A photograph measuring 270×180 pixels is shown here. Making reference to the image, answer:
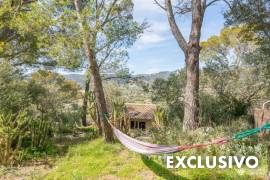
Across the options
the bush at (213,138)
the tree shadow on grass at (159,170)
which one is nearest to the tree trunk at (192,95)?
the bush at (213,138)

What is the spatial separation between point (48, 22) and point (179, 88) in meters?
5.54

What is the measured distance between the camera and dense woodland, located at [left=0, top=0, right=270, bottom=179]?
24.4 feet

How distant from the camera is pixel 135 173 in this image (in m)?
5.41

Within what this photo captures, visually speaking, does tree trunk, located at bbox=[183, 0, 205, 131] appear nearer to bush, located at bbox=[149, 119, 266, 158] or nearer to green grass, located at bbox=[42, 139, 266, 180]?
bush, located at bbox=[149, 119, 266, 158]

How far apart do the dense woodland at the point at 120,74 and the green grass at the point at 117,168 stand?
2.17ft

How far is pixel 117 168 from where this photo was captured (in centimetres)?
595

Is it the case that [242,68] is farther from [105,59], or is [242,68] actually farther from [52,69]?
[52,69]

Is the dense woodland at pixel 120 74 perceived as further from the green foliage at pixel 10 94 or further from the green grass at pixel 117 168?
the green grass at pixel 117 168

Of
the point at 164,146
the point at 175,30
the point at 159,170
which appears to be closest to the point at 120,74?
the point at 175,30

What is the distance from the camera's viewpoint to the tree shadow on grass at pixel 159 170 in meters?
4.98

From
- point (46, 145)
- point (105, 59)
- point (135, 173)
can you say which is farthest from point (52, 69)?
point (135, 173)

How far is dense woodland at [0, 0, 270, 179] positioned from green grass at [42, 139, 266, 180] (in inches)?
26.0

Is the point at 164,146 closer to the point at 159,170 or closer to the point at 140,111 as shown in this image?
the point at 159,170

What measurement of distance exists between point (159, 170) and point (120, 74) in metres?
10.1
